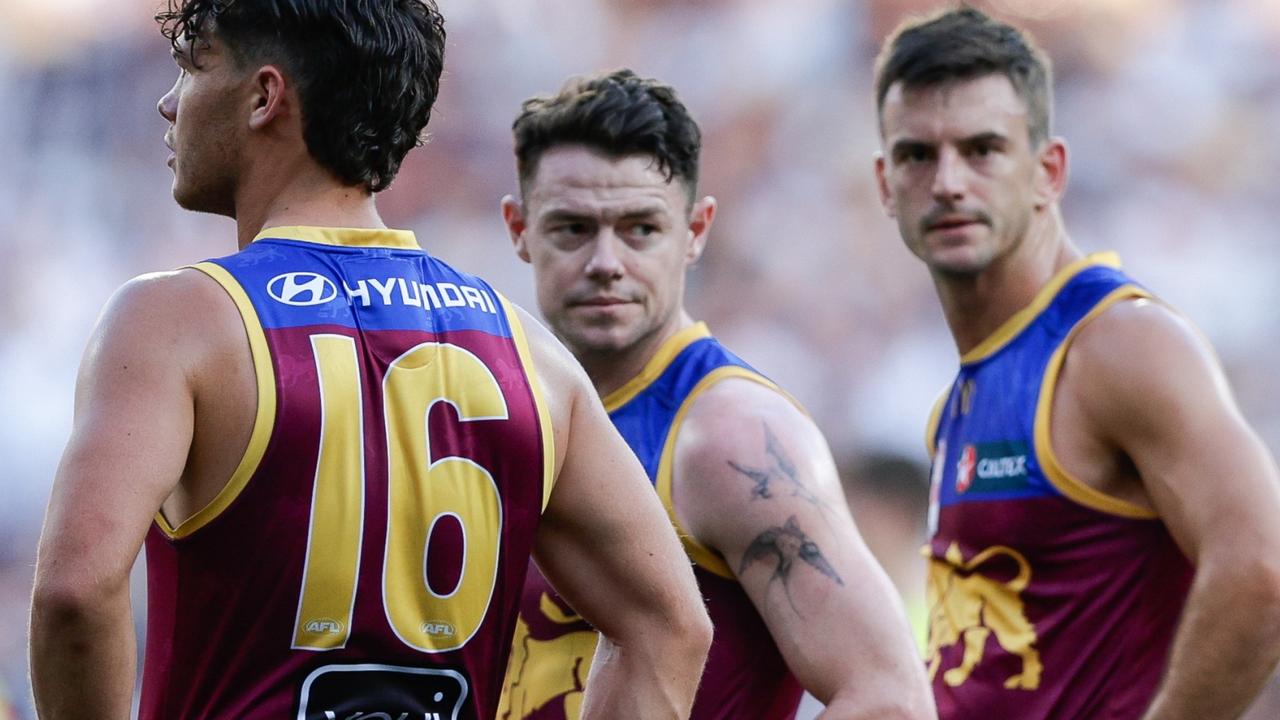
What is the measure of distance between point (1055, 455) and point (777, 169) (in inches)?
230

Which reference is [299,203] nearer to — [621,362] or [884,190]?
[621,362]

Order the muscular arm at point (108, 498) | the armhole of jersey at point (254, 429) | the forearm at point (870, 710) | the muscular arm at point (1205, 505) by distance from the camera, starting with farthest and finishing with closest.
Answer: the muscular arm at point (1205, 505) → the forearm at point (870, 710) → the armhole of jersey at point (254, 429) → the muscular arm at point (108, 498)

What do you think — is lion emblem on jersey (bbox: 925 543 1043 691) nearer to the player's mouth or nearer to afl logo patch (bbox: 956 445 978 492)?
afl logo patch (bbox: 956 445 978 492)

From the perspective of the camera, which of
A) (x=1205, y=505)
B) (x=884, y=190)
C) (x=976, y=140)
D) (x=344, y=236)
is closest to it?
(x=344, y=236)

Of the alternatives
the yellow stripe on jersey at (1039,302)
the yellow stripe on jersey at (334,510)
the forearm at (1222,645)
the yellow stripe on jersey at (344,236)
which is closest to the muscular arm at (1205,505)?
the forearm at (1222,645)

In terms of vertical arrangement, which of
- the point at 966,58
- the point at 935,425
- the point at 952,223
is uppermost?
the point at 966,58

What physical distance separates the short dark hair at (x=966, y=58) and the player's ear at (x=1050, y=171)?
1.6 inches

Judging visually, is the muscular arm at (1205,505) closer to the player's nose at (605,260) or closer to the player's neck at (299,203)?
the player's nose at (605,260)

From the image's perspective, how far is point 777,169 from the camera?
9398 millimetres

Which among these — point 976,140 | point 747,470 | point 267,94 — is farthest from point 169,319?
point 976,140

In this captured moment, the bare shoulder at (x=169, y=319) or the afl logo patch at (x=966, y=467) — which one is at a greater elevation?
the afl logo patch at (x=966, y=467)

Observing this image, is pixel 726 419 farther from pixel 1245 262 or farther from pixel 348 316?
pixel 1245 262

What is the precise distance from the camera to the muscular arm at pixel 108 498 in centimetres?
191

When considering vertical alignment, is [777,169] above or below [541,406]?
above
